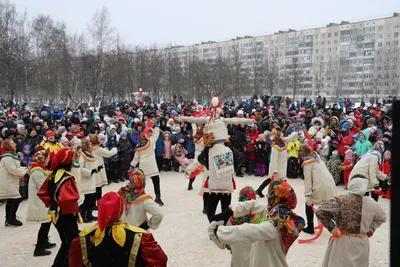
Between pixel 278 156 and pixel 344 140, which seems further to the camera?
pixel 344 140

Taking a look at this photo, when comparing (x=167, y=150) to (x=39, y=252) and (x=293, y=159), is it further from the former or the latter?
(x=39, y=252)

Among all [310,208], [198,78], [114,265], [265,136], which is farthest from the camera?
[198,78]

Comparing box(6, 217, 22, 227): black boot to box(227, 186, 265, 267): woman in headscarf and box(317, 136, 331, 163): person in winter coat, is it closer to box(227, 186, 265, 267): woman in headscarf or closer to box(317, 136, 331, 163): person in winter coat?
box(227, 186, 265, 267): woman in headscarf

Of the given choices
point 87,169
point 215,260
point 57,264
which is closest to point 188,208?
point 87,169

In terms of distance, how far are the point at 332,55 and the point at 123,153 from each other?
67056mm

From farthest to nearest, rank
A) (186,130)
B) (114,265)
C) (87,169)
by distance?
(186,130) < (87,169) < (114,265)

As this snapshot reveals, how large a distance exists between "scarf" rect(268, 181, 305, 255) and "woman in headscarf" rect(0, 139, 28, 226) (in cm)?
587

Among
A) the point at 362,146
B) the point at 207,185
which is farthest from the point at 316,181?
the point at 362,146

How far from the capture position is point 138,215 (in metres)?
4.88

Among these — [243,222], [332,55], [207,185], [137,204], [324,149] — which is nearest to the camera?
[243,222]

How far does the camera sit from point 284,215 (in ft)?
11.5

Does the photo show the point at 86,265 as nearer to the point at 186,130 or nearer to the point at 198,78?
the point at 186,130

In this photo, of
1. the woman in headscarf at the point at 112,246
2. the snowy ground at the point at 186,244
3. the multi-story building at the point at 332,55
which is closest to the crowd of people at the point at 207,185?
the woman in headscarf at the point at 112,246

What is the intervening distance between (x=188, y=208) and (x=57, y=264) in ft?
14.0
